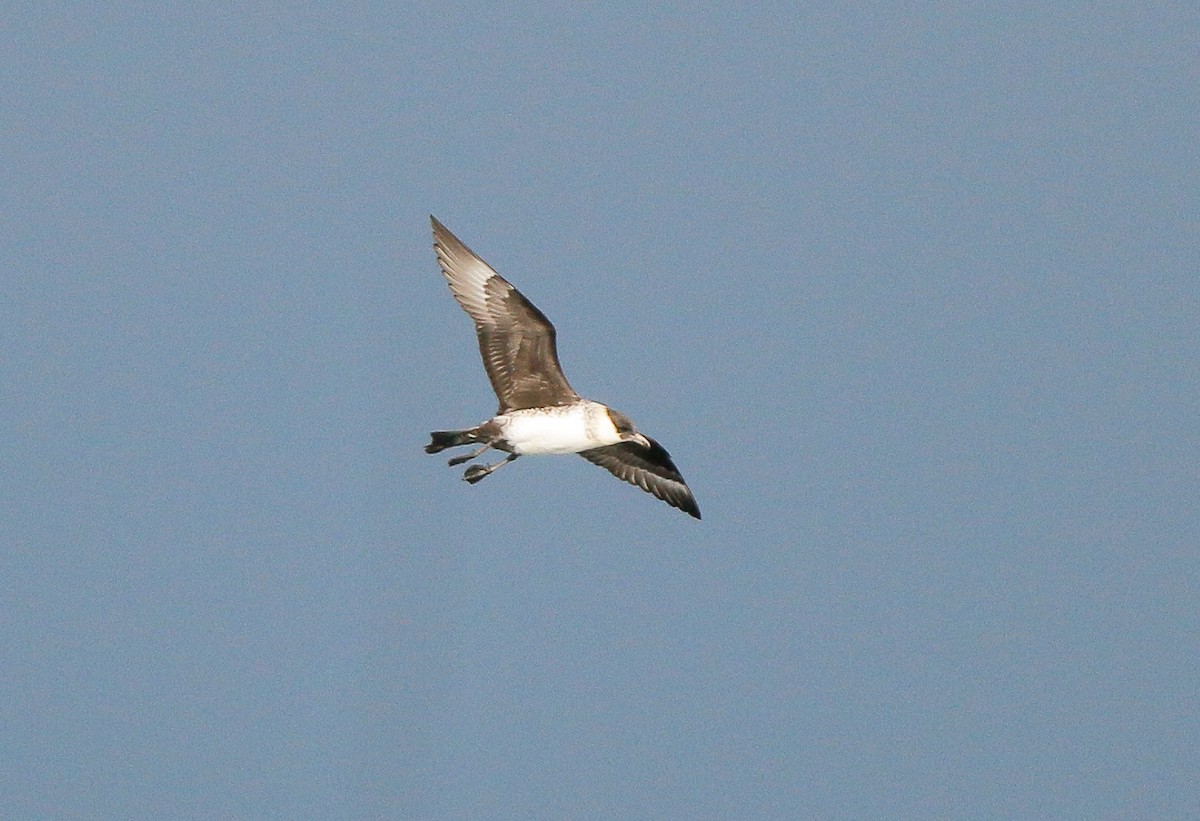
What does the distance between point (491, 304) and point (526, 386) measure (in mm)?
631

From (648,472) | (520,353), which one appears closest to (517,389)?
(520,353)

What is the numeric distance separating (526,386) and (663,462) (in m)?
1.54

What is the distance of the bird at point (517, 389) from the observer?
11.4 meters

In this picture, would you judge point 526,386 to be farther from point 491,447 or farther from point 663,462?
point 663,462

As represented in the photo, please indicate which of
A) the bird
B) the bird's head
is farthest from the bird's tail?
the bird's head

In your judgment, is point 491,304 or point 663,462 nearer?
point 491,304

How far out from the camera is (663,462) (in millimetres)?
12555

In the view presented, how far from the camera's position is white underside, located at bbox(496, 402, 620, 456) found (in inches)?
448

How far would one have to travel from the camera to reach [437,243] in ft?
38.9

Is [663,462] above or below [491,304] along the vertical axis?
below

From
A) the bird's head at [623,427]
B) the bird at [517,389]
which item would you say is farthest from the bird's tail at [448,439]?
the bird's head at [623,427]

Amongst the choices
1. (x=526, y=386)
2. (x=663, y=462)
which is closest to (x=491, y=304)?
(x=526, y=386)

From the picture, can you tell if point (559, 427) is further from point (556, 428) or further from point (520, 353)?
point (520, 353)

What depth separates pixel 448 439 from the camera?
1144 cm
